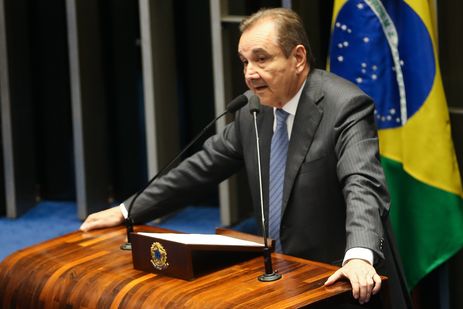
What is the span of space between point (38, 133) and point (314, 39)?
5.78ft

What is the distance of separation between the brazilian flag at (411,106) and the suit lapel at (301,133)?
0.80m

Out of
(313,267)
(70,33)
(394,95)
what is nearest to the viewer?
(313,267)

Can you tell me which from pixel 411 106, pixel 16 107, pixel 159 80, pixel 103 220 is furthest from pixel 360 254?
pixel 16 107

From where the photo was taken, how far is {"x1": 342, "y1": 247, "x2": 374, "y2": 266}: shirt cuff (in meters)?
1.99

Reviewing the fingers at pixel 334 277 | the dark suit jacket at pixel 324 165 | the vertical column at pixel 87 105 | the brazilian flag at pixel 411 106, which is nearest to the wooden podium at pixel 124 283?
the fingers at pixel 334 277

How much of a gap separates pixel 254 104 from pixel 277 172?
0.79ft

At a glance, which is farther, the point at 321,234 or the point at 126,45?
the point at 126,45

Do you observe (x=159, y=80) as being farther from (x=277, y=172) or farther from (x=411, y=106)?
(x=277, y=172)

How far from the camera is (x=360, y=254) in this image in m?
2.00

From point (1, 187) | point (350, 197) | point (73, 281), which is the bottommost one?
point (1, 187)

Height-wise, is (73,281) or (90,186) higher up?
(73,281)

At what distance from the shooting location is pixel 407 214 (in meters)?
3.19

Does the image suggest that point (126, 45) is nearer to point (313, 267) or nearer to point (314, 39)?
point (314, 39)

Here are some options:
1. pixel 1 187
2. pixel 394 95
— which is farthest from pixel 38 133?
pixel 394 95
